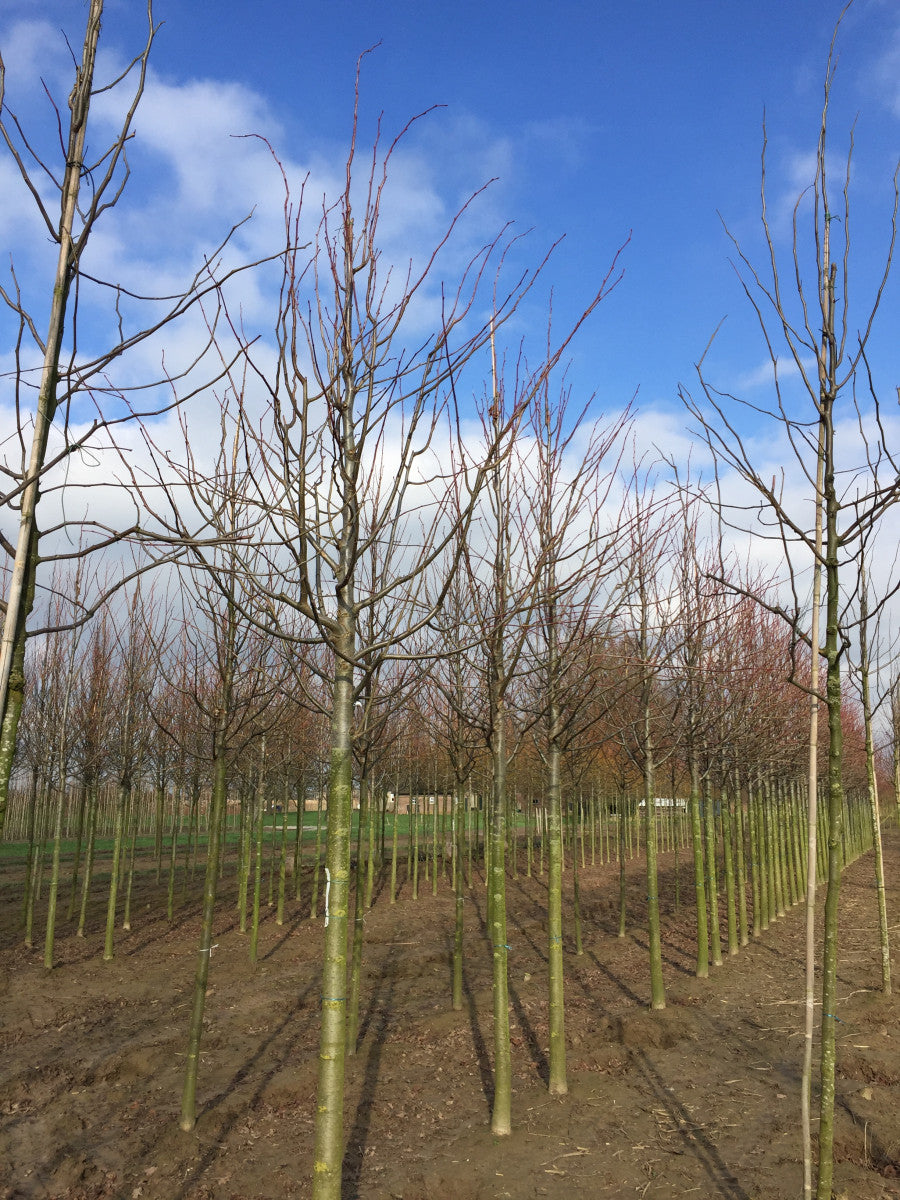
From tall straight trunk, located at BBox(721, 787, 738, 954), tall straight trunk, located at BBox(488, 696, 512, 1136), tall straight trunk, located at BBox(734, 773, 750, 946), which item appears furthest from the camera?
tall straight trunk, located at BBox(734, 773, 750, 946)

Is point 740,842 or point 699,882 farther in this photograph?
point 740,842

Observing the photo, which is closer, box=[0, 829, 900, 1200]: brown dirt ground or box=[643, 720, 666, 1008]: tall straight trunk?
box=[0, 829, 900, 1200]: brown dirt ground

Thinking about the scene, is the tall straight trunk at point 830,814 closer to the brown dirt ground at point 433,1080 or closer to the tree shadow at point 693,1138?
the tree shadow at point 693,1138

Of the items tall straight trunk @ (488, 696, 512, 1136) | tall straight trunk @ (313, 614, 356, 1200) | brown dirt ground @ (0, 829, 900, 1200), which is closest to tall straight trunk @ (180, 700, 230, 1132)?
brown dirt ground @ (0, 829, 900, 1200)

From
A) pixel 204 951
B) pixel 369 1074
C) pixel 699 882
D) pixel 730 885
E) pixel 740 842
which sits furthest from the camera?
pixel 740 842

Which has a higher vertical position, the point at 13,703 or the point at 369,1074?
the point at 13,703

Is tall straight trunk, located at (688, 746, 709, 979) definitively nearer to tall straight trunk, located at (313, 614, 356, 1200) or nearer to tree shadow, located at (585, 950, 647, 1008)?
tree shadow, located at (585, 950, 647, 1008)

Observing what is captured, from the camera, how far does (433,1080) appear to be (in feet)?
21.4

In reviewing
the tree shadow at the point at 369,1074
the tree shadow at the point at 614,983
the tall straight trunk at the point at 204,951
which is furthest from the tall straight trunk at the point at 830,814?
the tree shadow at the point at 614,983

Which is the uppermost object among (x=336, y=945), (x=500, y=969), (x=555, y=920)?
(x=336, y=945)

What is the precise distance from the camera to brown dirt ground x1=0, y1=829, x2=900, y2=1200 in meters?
4.79

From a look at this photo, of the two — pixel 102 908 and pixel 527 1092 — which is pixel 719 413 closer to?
pixel 527 1092

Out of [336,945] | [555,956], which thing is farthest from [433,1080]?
[336,945]

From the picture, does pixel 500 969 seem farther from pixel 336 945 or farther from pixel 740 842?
pixel 740 842
